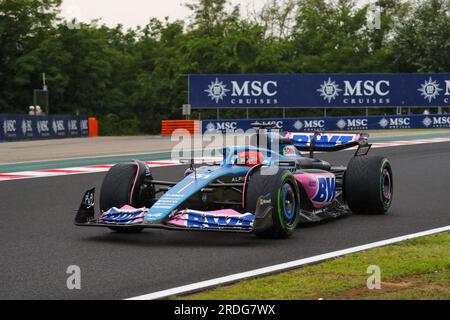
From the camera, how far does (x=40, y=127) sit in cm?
3328

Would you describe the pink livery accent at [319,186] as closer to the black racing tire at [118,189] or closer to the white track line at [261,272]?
the white track line at [261,272]

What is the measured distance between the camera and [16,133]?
103 ft

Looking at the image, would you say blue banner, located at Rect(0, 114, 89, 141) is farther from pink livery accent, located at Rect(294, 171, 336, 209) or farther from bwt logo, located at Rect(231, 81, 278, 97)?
pink livery accent, located at Rect(294, 171, 336, 209)

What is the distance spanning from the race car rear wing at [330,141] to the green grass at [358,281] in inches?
143

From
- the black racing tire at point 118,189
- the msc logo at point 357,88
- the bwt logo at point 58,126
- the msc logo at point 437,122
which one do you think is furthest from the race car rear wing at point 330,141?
the msc logo at point 357,88

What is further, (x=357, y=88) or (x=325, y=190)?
(x=357, y=88)

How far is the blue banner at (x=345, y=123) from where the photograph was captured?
34.5 meters

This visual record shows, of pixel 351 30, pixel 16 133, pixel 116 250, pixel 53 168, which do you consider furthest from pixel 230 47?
pixel 116 250

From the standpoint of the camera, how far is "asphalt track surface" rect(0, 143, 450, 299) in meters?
6.69

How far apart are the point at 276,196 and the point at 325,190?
1.71 meters

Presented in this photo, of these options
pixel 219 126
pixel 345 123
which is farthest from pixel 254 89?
pixel 345 123

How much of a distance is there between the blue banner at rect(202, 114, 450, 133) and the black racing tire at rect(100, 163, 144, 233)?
24193 millimetres

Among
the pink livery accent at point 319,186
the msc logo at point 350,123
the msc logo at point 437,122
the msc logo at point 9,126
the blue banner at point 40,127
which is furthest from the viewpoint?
the msc logo at point 437,122

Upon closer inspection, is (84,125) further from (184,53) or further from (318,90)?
(184,53)
